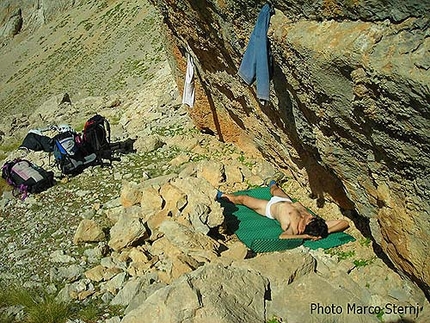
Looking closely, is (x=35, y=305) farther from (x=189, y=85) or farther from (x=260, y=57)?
(x=189, y=85)

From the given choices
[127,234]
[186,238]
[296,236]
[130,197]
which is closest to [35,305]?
[127,234]

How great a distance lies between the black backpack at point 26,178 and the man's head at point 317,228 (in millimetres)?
5215

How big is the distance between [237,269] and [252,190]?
3.16 m

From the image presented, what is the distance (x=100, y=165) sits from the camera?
10203 millimetres

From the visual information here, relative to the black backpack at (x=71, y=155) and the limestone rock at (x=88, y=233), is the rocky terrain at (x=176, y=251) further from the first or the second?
the black backpack at (x=71, y=155)

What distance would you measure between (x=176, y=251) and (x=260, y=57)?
263 cm

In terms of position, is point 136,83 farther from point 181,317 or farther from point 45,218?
point 181,317

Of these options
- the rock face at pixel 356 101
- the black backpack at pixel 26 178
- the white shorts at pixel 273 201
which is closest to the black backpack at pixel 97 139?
the black backpack at pixel 26 178

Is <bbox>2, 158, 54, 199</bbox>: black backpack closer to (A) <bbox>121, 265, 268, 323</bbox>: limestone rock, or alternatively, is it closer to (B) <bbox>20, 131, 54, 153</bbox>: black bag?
(B) <bbox>20, 131, 54, 153</bbox>: black bag

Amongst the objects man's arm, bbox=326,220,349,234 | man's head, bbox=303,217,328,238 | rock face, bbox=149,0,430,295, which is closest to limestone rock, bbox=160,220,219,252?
man's head, bbox=303,217,328,238

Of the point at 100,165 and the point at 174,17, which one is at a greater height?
the point at 174,17

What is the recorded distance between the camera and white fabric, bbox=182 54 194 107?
9894 mm

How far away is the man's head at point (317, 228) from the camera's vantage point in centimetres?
698

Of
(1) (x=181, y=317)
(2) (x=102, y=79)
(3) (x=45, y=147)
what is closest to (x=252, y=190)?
(1) (x=181, y=317)
